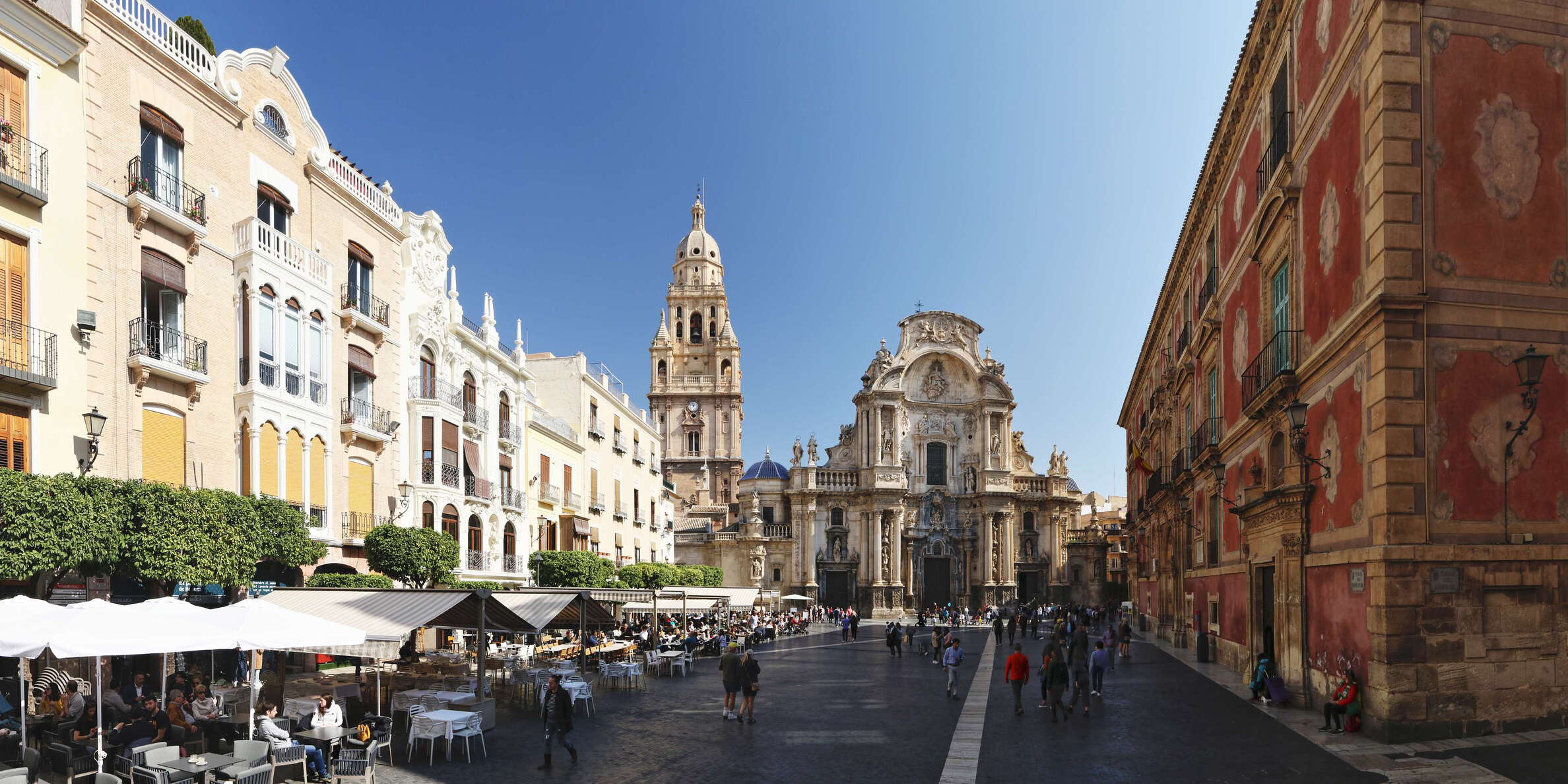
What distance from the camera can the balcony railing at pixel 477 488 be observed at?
34344 mm

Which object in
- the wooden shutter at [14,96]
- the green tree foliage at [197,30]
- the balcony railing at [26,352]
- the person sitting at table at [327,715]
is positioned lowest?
the person sitting at table at [327,715]

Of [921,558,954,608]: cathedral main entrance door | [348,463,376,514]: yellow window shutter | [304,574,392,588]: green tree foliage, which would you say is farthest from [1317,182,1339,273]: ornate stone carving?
[921,558,954,608]: cathedral main entrance door

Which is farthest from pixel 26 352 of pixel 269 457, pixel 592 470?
pixel 592 470

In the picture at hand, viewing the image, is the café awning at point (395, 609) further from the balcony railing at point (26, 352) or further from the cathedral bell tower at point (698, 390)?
the cathedral bell tower at point (698, 390)

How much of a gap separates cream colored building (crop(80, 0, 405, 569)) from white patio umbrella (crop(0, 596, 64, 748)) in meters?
6.54

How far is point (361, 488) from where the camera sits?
2844 centimetres

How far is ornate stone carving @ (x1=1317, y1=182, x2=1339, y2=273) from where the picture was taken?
53.5 feet

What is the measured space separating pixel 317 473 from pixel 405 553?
2.98 metres

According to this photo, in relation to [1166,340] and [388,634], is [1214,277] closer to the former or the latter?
[1166,340]

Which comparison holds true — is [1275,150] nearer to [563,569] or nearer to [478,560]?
[563,569]

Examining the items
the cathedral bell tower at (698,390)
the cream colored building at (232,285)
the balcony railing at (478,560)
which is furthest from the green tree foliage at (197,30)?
the cathedral bell tower at (698,390)

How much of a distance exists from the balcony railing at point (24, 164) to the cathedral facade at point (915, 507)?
53.7m

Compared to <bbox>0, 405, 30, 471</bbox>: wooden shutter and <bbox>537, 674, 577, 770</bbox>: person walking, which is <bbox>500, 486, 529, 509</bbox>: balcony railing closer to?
<bbox>0, 405, 30, 471</bbox>: wooden shutter

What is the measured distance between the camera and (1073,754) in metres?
14.8
